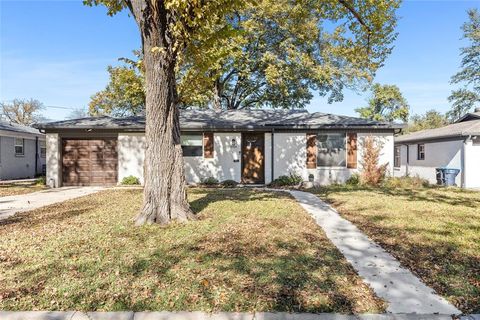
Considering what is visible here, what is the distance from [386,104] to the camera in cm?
3900

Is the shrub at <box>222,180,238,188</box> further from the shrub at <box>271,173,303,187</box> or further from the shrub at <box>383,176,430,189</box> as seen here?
the shrub at <box>383,176,430,189</box>

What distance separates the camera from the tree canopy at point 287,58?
1000 cm

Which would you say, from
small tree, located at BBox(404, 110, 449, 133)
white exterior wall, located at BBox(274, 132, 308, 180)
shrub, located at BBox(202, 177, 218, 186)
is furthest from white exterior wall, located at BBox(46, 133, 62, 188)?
small tree, located at BBox(404, 110, 449, 133)

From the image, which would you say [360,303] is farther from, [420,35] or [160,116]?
[420,35]

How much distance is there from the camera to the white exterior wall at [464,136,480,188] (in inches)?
554

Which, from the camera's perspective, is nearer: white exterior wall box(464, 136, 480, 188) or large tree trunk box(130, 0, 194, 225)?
large tree trunk box(130, 0, 194, 225)

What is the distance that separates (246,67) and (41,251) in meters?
18.8

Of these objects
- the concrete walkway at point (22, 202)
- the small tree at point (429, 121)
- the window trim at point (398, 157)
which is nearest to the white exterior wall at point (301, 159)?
the concrete walkway at point (22, 202)

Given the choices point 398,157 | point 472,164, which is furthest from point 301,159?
point 398,157

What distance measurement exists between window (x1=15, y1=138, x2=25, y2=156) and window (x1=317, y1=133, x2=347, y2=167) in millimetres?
18104

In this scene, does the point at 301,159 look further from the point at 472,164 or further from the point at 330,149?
the point at 472,164

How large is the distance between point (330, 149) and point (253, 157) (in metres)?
3.62

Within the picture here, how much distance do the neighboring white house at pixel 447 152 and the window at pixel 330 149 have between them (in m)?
5.81

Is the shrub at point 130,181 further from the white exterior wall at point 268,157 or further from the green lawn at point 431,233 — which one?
the green lawn at point 431,233
